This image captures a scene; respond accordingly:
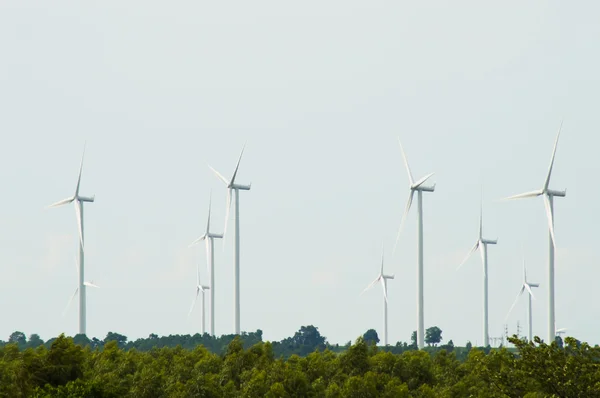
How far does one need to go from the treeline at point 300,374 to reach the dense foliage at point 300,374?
0.07 metres

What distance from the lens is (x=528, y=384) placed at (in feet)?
194

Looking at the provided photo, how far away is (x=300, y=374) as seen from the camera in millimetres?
84562

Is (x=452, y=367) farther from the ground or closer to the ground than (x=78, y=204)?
closer to the ground

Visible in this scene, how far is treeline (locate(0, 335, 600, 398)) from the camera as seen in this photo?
5756 cm

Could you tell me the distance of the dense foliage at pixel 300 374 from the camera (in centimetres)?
5756

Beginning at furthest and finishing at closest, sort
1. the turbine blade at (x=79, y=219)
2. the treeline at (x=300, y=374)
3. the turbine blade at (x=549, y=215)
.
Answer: the turbine blade at (x=79, y=219) < the turbine blade at (x=549, y=215) < the treeline at (x=300, y=374)

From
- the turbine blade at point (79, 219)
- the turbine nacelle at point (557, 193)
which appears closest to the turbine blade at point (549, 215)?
the turbine nacelle at point (557, 193)

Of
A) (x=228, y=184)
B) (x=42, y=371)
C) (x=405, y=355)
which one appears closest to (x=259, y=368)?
(x=405, y=355)

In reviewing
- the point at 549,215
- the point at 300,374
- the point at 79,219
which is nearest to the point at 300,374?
the point at 300,374

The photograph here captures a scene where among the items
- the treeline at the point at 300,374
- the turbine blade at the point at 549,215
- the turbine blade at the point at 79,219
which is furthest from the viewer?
the turbine blade at the point at 79,219

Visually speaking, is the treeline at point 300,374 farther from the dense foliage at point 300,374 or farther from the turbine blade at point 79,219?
the turbine blade at point 79,219

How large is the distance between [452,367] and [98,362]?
3031 cm

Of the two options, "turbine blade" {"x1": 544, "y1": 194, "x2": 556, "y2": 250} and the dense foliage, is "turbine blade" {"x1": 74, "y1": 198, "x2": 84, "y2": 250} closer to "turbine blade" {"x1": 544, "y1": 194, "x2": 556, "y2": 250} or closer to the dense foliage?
the dense foliage

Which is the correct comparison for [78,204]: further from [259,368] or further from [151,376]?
[151,376]
